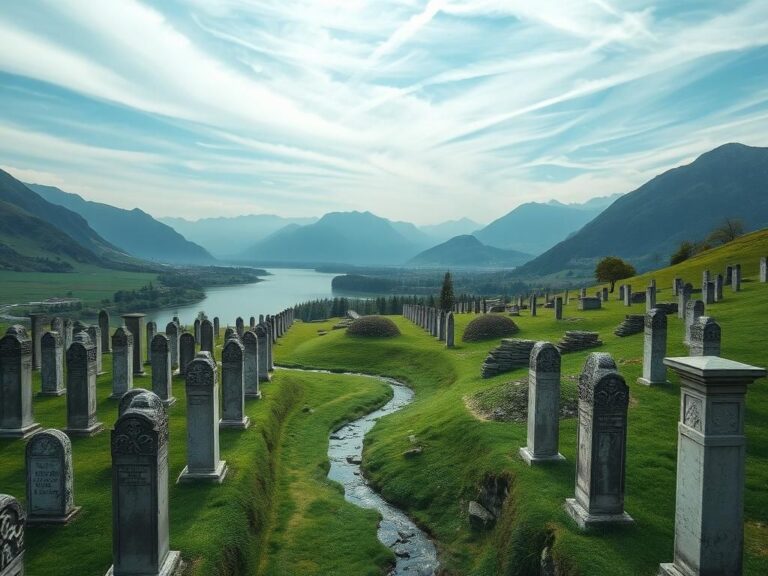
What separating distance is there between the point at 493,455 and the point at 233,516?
260 inches

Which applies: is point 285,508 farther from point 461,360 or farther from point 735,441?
point 461,360

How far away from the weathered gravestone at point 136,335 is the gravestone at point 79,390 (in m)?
9.39

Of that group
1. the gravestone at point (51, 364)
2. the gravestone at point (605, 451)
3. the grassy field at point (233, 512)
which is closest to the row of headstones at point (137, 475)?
the grassy field at point (233, 512)

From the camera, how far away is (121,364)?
2053 cm

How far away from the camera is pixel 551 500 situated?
11.4 m

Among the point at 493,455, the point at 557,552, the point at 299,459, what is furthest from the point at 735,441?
the point at 299,459

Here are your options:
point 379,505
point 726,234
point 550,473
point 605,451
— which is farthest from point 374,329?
point 726,234

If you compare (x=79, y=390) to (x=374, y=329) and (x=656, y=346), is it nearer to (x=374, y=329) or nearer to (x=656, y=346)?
(x=656, y=346)

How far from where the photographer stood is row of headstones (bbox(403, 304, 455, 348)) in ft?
118

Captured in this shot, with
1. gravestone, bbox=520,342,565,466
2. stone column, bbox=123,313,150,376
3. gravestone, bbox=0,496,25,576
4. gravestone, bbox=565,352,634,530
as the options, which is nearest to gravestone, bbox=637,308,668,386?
gravestone, bbox=520,342,565,466

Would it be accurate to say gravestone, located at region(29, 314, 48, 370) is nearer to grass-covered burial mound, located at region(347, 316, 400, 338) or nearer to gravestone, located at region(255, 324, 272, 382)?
gravestone, located at region(255, 324, 272, 382)

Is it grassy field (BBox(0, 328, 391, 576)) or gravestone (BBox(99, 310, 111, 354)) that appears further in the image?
gravestone (BBox(99, 310, 111, 354))

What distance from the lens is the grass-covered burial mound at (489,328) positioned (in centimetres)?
3594

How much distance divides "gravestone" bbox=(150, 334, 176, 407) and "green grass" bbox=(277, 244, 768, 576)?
7838 millimetres
